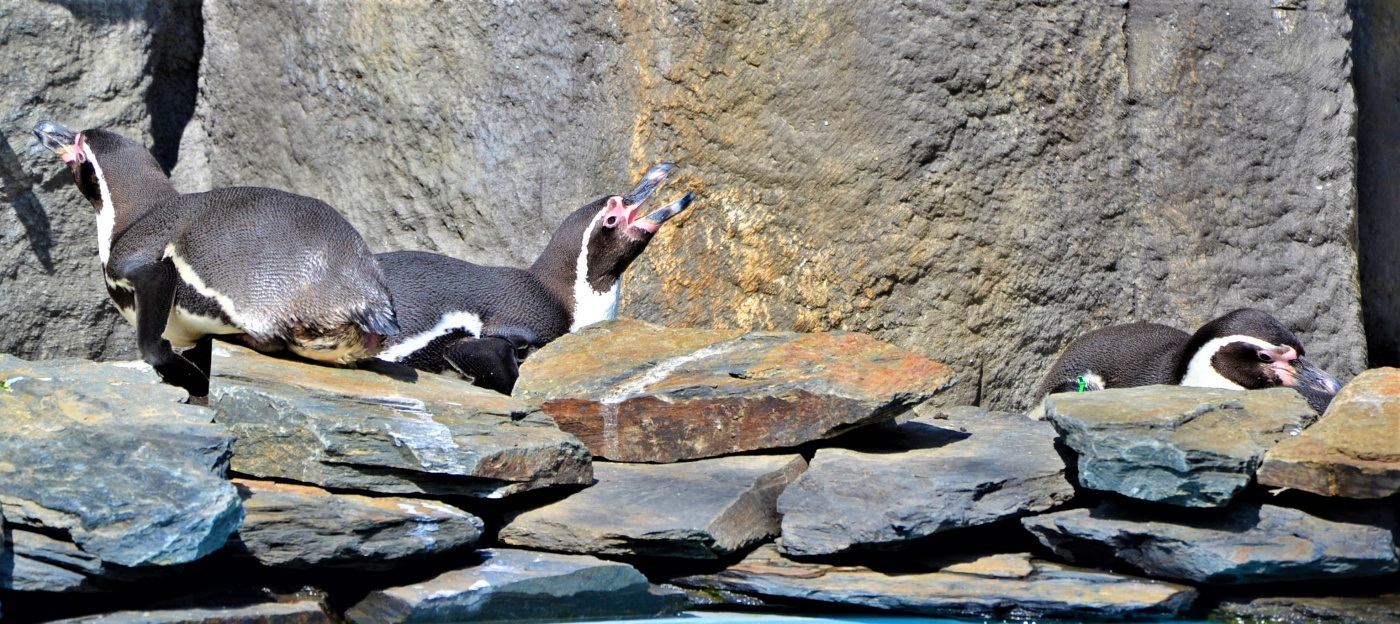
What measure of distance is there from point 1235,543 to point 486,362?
2.32 meters

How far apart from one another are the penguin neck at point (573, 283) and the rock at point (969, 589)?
Answer: 5.59 feet

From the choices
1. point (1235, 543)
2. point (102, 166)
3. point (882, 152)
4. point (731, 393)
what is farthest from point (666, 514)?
point (102, 166)

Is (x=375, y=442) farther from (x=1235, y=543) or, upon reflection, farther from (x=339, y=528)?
(x=1235, y=543)

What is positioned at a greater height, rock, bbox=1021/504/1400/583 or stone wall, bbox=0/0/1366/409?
stone wall, bbox=0/0/1366/409

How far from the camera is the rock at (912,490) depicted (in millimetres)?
3963

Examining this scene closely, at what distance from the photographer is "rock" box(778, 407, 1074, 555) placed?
396cm

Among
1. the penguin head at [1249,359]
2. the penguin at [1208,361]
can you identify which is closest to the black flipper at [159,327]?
the penguin at [1208,361]

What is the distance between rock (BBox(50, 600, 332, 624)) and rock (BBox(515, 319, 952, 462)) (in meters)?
1.18

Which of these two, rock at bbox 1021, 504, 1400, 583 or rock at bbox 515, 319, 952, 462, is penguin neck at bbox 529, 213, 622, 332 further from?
rock at bbox 1021, 504, 1400, 583

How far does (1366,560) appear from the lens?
391 cm

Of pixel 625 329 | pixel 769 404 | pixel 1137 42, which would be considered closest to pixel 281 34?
pixel 625 329

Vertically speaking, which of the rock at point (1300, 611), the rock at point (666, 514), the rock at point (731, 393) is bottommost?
the rock at point (1300, 611)

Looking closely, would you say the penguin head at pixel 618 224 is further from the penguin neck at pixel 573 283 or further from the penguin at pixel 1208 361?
the penguin at pixel 1208 361

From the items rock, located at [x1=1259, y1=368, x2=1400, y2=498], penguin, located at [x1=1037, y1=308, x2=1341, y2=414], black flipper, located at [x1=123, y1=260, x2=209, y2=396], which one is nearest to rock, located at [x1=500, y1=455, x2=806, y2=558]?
black flipper, located at [x1=123, y1=260, x2=209, y2=396]
